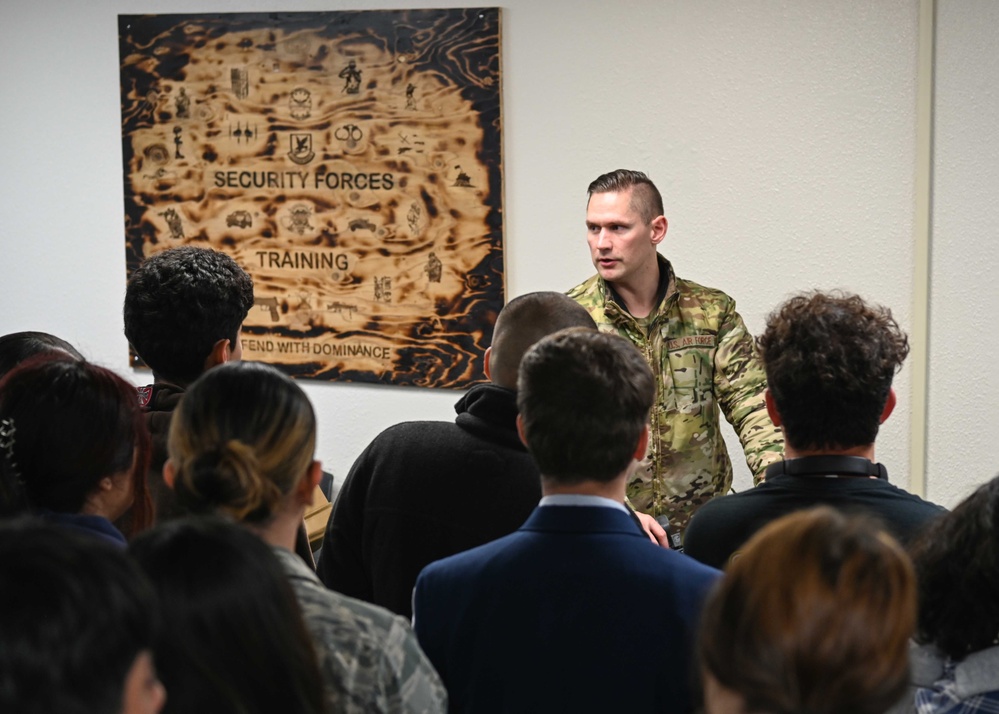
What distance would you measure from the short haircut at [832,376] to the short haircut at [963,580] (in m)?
0.39

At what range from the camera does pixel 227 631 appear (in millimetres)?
1086

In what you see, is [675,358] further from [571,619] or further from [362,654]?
[362,654]

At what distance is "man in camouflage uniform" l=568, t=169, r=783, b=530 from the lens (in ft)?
9.62

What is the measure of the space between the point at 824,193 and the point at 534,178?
2.96 ft

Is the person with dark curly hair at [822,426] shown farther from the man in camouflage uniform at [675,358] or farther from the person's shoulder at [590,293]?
the person's shoulder at [590,293]

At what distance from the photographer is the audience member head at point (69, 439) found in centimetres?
164

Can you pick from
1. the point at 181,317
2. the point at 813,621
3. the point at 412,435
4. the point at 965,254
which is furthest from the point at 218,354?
the point at 965,254

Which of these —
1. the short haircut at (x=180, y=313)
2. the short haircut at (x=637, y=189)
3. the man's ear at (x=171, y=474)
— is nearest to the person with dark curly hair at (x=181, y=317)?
the short haircut at (x=180, y=313)

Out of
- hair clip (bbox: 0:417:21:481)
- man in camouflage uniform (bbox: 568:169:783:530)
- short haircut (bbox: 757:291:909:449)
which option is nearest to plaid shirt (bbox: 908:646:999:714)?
short haircut (bbox: 757:291:909:449)

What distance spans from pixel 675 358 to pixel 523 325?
37.0 inches

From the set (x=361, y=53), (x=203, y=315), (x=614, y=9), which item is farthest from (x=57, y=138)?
(x=203, y=315)

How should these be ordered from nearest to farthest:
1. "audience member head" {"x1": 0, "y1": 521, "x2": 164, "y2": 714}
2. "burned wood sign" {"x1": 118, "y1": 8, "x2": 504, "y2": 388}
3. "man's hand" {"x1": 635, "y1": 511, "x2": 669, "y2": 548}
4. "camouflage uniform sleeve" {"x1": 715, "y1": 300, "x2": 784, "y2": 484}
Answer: "audience member head" {"x1": 0, "y1": 521, "x2": 164, "y2": 714}
"man's hand" {"x1": 635, "y1": 511, "x2": 669, "y2": 548}
"camouflage uniform sleeve" {"x1": 715, "y1": 300, "x2": 784, "y2": 484}
"burned wood sign" {"x1": 118, "y1": 8, "x2": 504, "y2": 388}

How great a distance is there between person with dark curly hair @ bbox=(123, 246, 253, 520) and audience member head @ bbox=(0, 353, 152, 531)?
44 cm

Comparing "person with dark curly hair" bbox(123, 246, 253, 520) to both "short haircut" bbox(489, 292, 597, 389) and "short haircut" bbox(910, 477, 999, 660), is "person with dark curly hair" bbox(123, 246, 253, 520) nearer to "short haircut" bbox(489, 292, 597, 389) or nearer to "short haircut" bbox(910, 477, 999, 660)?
"short haircut" bbox(489, 292, 597, 389)
